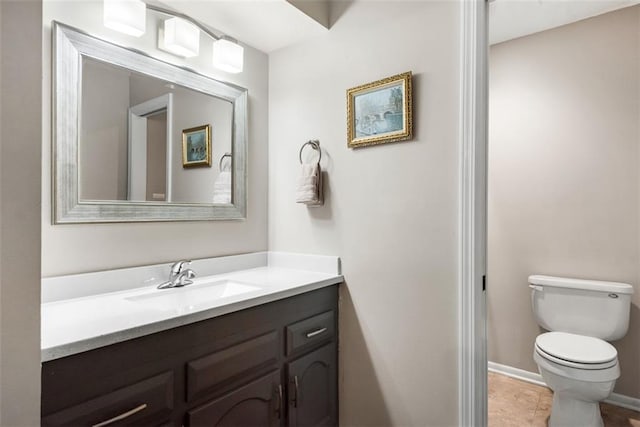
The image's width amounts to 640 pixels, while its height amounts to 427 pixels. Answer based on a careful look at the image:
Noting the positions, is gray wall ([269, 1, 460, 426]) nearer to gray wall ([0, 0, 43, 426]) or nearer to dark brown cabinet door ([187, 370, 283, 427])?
dark brown cabinet door ([187, 370, 283, 427])

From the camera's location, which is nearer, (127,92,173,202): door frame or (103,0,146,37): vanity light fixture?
(103,0,146,37): vanity light fixture

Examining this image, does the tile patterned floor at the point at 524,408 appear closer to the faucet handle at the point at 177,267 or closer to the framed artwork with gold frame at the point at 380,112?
the framed artwork with gold frame at the point at 380,112

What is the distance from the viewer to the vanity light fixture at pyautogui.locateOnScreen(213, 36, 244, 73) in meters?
1.75

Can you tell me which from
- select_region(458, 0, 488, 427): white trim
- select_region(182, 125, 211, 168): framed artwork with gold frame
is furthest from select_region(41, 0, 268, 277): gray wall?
select_region(458, 0, 488, 427): white trim

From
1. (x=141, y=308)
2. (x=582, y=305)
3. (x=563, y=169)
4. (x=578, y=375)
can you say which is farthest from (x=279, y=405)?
(x=563, y=169)

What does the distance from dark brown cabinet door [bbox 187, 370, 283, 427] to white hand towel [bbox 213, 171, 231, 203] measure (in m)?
0.90

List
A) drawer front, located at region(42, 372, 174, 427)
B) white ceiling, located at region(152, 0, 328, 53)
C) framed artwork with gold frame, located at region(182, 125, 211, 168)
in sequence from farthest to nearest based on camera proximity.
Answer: framed artwork with gold frame, located at region(182, 125, 211, 168)
white ceiling, located at region(152, 0, 328, 53)
drawer front, located at region(42, 372, 174, 427)

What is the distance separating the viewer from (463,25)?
141 cm

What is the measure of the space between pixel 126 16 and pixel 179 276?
105 cm

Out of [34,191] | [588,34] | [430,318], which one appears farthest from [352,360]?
[588,34]

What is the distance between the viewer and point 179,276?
156 cm

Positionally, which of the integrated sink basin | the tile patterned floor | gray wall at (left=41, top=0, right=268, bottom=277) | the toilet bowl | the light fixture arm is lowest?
the tile patterned floor

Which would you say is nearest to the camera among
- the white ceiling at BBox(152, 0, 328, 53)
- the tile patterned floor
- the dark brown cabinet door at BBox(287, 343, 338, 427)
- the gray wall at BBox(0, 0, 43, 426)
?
the gray wall at BBox(0, 0, 43, 426)

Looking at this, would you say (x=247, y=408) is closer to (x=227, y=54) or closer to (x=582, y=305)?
(x=227, y=54)
